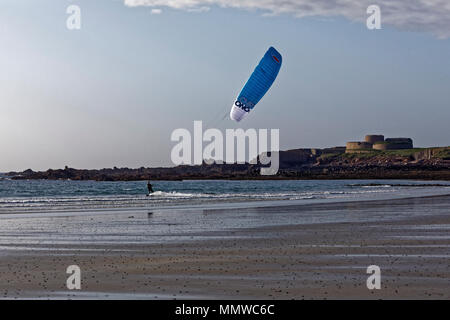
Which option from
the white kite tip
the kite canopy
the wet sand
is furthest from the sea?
the wet sand

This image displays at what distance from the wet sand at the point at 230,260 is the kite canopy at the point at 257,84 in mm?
7308

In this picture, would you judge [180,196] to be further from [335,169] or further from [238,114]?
[335,169]

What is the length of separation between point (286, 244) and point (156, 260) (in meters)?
3.63

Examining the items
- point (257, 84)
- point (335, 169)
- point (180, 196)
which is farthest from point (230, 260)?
point (335, 169)

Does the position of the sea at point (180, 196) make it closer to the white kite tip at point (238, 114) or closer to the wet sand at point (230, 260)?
the white kite tip at point (238, 114)

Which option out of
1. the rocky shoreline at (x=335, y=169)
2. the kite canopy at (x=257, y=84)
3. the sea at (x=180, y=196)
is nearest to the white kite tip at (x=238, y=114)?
the kite canopy at (x=257, y=84)

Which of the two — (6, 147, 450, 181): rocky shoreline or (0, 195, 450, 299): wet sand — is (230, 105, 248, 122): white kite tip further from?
(6, 147, 450, 181): rocky shoreline

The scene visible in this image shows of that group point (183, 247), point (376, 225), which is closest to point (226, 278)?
point (183, 247)

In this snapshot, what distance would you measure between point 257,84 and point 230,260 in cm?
1489

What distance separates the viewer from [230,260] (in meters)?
11.8

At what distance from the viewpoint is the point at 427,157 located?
178 meters

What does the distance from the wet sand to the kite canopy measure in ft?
24.0

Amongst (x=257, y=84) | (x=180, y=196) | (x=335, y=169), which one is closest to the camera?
(x=257, y=84)
